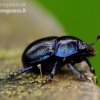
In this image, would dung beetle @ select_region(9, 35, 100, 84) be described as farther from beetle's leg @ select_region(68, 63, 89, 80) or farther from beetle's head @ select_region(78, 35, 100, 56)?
beetle's leg @ select_region(68, 63, 89, 80)

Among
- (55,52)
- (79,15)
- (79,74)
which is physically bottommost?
(79,74)

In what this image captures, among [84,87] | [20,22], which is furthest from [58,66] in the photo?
[20,22]

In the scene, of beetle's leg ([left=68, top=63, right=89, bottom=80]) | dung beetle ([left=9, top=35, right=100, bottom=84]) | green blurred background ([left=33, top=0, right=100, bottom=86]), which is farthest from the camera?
green blurred background ([left=33, top=0, right=100, bottom=86])

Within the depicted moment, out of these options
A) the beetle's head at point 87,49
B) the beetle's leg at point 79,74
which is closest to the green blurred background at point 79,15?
the beetle's head at point 87,49

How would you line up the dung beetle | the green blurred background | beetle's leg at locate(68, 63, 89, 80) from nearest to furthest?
beetle's leg at locate(68, 63, 89, 80), the dung beetle, the green blurred background

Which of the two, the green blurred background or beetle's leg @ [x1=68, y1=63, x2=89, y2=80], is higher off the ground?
the green blurred background

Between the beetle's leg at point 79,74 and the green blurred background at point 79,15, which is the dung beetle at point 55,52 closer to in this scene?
the beetle's leg at point 79,74

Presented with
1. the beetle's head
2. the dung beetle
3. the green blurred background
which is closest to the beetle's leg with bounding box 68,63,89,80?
the dung beetle

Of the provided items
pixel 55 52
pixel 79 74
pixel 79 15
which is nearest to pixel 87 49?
pixel 55 52

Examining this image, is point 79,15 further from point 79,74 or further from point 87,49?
point 79,74
